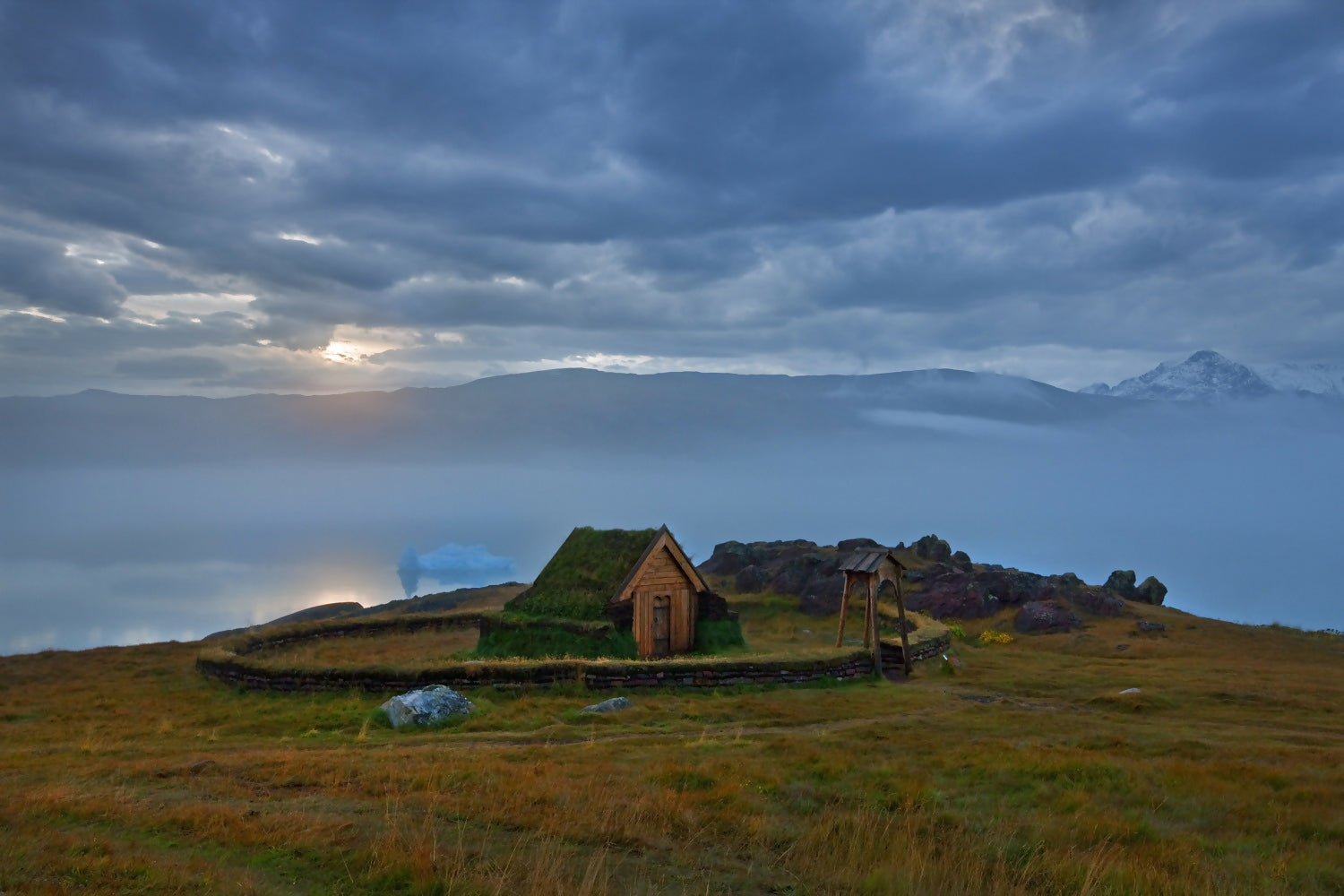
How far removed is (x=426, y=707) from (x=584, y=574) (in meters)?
11.8

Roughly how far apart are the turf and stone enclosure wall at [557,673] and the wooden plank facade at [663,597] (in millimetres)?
5038

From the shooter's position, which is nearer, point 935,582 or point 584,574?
point 584,574

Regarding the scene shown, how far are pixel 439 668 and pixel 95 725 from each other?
792 cm

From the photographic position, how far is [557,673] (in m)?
22.4

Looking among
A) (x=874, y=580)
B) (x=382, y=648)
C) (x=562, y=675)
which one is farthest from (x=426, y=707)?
(x=382, y=648)

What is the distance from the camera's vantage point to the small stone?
19547 mm

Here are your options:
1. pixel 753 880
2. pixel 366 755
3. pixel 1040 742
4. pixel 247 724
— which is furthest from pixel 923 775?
pixel 247 724

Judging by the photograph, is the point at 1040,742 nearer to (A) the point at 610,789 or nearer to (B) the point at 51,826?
(A) the point at 610,789

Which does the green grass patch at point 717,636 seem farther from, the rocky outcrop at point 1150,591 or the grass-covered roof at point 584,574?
the rocky outcrop at point 1150,591

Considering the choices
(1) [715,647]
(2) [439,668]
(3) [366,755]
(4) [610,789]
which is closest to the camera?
(4) [610,789]

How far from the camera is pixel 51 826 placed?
339 inches

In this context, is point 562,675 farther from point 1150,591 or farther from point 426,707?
point 1150,591

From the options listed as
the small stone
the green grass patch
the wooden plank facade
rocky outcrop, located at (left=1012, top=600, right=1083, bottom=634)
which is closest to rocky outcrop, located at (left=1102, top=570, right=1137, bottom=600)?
rocky outcrop, located at (left=1012, top=600, right=1083, bottom=634)

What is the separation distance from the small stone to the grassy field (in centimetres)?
57
